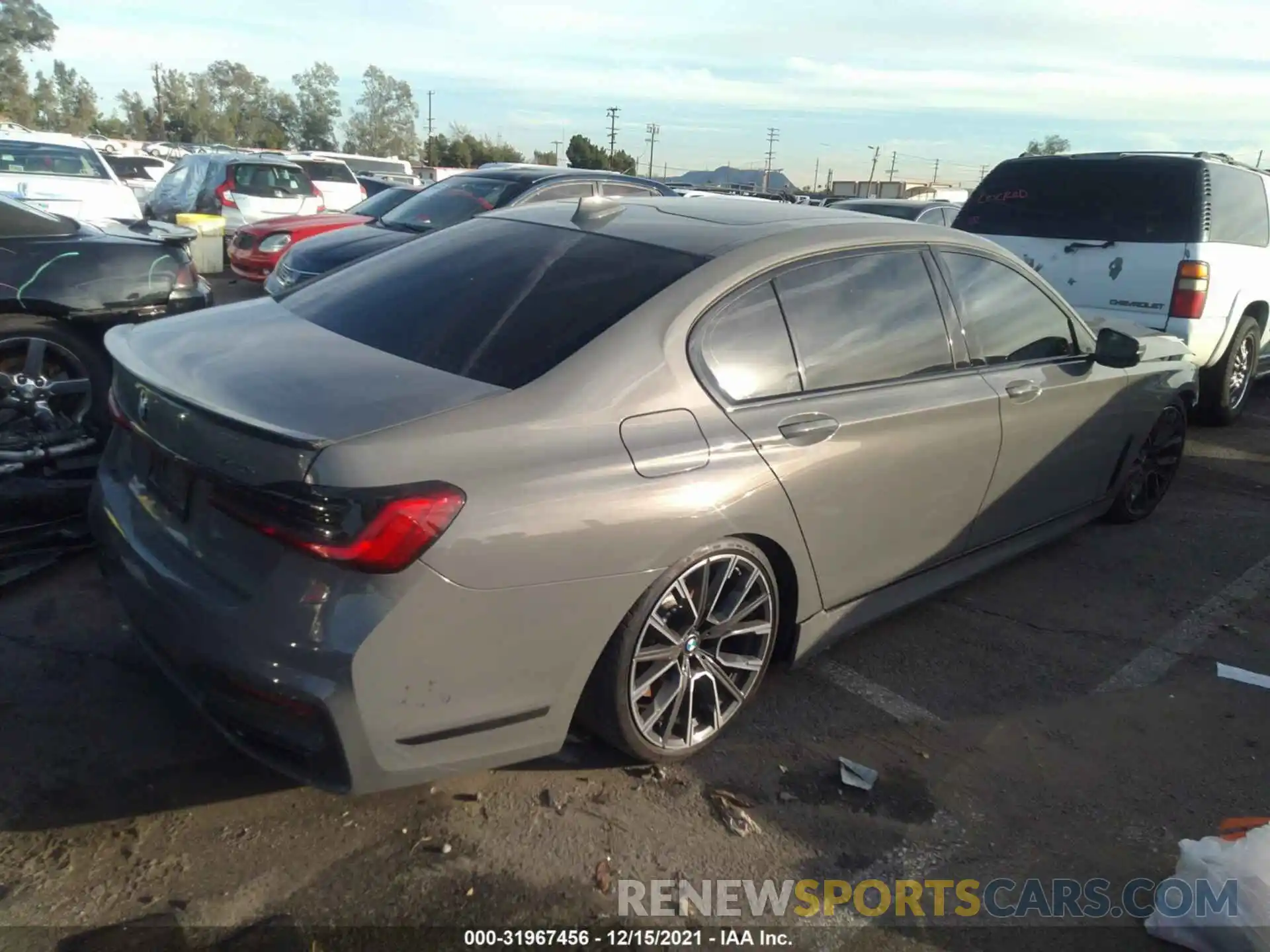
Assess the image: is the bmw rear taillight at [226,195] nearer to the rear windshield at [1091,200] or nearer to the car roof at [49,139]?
the car roof at [49,139]

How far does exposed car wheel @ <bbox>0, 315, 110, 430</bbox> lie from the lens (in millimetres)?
4633

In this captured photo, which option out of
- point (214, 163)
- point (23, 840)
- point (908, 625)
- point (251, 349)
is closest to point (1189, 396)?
point (908, 625)

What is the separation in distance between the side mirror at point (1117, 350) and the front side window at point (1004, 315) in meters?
0.10

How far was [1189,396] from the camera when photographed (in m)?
5.50

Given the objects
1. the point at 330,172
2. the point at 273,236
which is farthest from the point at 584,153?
the point at 273,236

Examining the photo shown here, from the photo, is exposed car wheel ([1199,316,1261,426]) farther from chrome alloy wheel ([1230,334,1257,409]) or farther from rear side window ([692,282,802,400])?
rear side window ([692,282,802,400])

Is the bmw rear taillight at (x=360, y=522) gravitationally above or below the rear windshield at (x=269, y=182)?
above

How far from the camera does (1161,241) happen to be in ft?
22.7

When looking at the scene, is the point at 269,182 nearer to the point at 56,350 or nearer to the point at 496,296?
the point at 56,350

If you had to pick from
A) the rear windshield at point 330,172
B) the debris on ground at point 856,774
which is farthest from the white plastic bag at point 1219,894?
the rear windshield at point 330,172

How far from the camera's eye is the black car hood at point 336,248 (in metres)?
7.96

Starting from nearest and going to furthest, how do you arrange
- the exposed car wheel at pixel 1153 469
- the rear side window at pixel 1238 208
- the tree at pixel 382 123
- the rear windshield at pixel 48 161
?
the exposed car wheel at pixel 1153 469 < the rear side window at pixel 1238 208 < the rear windshield at pixel 48 161 < the tree at pixel 382 123

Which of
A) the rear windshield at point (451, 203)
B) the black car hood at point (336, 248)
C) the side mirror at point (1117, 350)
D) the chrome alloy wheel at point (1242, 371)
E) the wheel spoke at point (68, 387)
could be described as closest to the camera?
the side mirror at point (1117, 350)

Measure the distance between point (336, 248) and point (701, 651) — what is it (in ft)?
20.8
